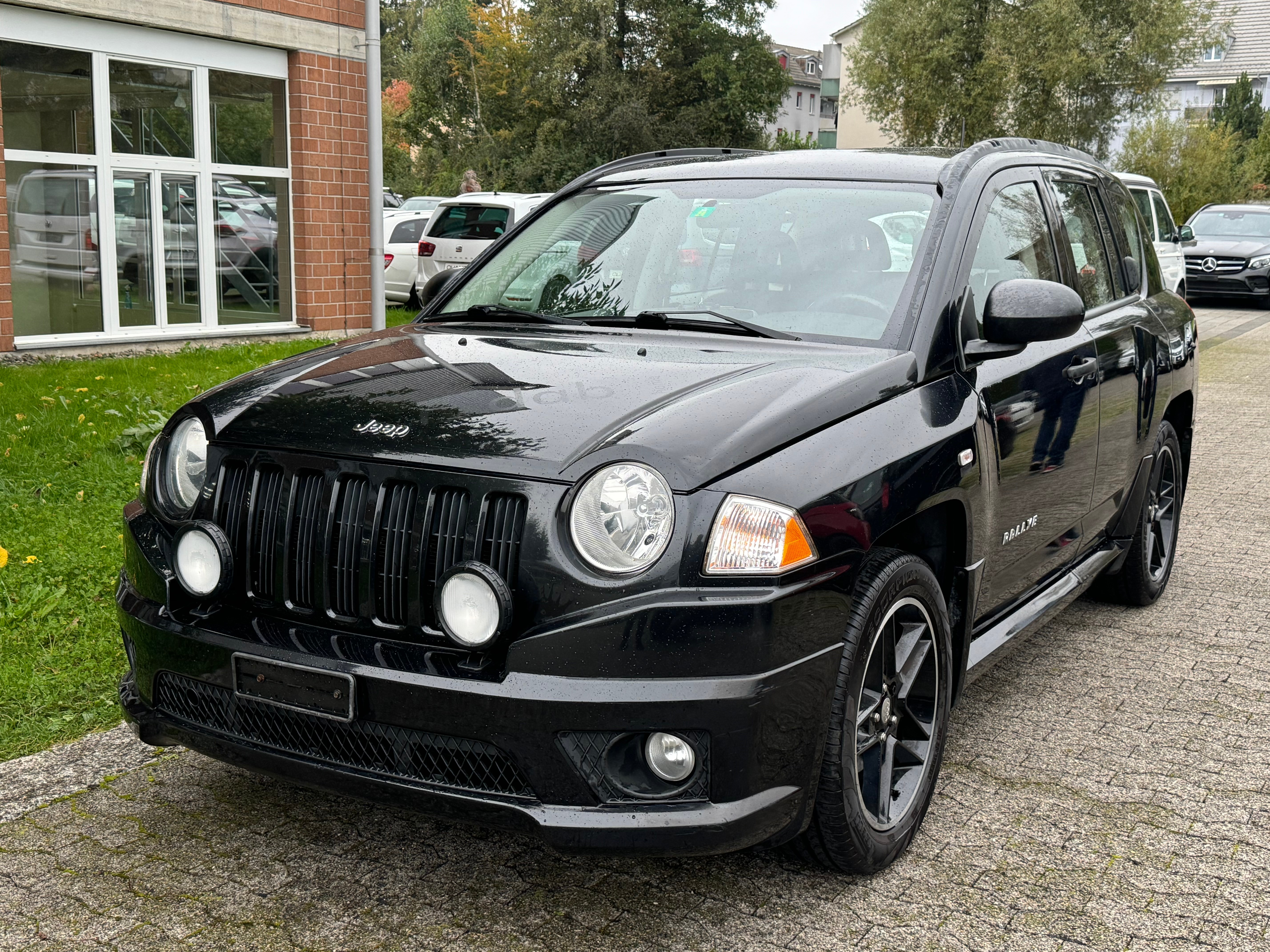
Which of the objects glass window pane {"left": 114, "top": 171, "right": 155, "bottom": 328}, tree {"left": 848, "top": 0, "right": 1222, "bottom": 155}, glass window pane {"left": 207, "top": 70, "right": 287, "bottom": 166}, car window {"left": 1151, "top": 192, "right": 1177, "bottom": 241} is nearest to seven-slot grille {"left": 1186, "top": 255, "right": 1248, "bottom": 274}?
car window {"left": 1151, "top": 192, "right": 1177, "bottom": 241}

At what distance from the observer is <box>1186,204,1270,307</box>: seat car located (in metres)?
25.0

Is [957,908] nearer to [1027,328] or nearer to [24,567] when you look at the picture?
[1027,328]

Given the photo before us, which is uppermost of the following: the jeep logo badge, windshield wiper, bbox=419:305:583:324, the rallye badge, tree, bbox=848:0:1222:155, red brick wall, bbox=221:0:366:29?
tree, bbox=848:0:1222:155

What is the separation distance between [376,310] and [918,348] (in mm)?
10696

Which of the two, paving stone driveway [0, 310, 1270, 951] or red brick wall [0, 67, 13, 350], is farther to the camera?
red brick wall [0, 67, 13, 350]

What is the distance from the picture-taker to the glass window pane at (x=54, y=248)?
11820 millimetres

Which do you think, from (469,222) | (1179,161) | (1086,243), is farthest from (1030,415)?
(1179,161)

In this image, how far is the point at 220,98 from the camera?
1335cm

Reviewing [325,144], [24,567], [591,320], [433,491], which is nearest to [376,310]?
[325,144]

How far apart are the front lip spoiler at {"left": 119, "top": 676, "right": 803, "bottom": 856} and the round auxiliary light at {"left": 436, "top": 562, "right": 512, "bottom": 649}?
0.34 meters

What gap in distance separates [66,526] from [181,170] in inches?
305

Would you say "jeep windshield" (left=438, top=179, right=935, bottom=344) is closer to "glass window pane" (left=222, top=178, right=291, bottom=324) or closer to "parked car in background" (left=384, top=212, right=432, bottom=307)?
"glass window pane" (left=222, top=178, right=291, bottom=324)

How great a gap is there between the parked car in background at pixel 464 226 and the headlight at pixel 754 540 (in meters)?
15.6

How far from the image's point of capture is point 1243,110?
206 feet
